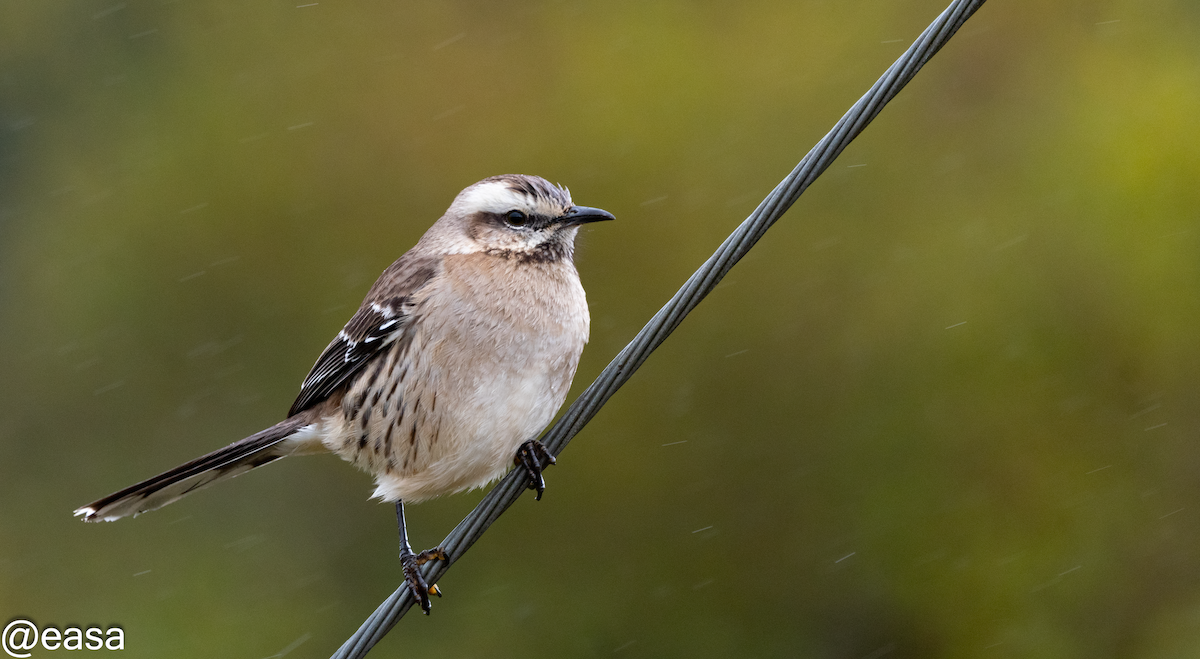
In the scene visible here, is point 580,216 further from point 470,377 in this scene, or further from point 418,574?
point 418,574

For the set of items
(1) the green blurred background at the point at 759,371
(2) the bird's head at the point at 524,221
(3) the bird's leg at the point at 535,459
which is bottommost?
(1) the green blurred background at the point at 759,371

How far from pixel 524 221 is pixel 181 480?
1704mm

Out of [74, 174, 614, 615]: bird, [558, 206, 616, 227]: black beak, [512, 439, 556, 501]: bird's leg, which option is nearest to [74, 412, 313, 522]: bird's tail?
[74, 174, 614, 615]: bird

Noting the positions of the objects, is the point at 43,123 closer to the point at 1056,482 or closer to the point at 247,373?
the point at 247,373

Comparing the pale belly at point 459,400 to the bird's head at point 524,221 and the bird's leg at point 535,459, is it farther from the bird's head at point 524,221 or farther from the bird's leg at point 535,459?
the bird's head at point 524,221

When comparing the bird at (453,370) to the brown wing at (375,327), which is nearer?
the bird at (453,370)

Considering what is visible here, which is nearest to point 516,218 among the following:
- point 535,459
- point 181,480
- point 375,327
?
point 375,327

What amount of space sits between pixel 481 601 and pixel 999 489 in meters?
3.86

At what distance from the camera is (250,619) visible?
946 centimetres

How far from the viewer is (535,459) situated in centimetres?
464

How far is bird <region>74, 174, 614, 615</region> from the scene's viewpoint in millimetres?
4703

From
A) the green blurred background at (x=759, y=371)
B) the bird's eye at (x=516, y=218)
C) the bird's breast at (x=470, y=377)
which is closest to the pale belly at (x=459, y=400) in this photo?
the bird's breast at (x=470, y=377)

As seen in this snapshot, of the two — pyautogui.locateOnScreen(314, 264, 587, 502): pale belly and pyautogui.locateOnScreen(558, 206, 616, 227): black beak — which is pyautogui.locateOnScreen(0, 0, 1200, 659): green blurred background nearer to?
pyautogui.locateOnScreen(558, 206, 616, 227): black beak

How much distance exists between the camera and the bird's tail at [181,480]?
474 centimetres
